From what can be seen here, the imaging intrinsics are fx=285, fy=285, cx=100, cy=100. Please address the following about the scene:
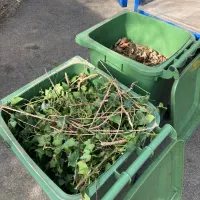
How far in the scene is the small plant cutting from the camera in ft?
4.46

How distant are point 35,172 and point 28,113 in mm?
357

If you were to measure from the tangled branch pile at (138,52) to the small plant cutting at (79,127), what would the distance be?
0.54 metres

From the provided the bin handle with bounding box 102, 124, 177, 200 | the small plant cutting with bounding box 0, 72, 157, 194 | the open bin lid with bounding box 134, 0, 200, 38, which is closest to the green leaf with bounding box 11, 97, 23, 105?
the small plant cutting with bounding box 0, 72, 157, 194

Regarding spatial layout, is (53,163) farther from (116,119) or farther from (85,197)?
(116,119)

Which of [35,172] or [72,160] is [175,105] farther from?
[35,172]

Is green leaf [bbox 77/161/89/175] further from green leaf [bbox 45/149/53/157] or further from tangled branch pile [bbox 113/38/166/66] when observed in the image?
tangled branch pile [bbox 113/38/166/66]

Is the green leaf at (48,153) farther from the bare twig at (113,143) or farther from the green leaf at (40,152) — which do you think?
the bare twig at (113,143)

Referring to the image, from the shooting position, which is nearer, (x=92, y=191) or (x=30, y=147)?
(x=92, y=191)

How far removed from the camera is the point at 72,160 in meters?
1.33

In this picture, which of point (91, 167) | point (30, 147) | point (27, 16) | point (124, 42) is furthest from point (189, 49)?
point (27, 16)

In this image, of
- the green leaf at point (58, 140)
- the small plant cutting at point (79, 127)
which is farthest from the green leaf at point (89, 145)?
the green leaf at point (58, 140)

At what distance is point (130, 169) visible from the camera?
1247 mm

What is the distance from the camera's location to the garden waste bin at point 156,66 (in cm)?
175

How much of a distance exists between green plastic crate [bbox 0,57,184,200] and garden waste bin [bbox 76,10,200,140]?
0.67 ft
